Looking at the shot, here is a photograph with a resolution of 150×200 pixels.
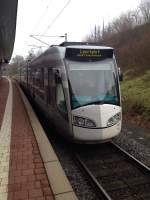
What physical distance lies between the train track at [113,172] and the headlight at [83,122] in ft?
2.84

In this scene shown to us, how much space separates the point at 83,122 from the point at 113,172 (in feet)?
4.91

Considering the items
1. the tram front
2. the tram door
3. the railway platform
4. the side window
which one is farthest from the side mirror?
the railway platform

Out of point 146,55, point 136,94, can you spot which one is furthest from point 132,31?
point 136,94

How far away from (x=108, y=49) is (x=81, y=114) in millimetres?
2124

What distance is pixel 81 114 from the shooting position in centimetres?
804

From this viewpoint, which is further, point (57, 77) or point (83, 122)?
point (57, 77)

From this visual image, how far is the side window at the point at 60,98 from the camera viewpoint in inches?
334

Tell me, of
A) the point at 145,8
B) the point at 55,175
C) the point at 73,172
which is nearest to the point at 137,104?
the point at 73,172

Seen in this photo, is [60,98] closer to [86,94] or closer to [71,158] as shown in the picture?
[86,94]

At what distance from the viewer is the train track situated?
20.0 ft

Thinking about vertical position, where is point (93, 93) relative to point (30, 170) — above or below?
above

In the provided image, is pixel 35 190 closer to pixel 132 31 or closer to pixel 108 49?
pixel 108 49

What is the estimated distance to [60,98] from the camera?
8.74 metres

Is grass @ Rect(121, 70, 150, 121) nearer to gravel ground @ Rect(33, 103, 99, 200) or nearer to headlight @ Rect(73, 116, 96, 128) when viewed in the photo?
gravel ground @ Rect(33, 103, 99, 200)
